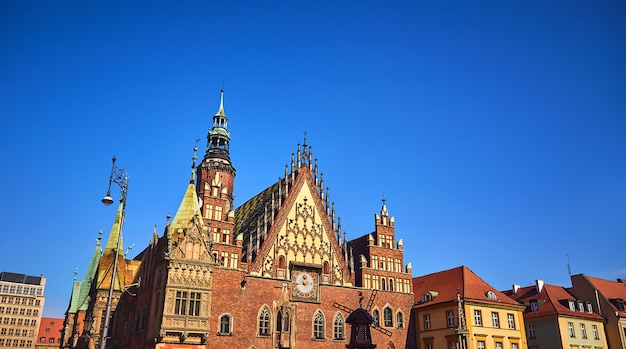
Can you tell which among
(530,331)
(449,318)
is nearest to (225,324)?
(449,318)

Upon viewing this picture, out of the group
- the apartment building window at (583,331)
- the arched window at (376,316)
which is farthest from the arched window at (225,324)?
the apartment building window at (583,331)

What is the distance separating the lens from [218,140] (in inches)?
2630

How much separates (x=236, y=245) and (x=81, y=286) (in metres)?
28.9

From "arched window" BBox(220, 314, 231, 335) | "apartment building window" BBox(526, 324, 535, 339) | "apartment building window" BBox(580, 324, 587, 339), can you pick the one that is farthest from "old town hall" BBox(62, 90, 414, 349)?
"apartment building window" BBox(580, 324, 587, 339)

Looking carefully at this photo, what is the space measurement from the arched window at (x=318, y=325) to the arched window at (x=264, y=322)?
4.65 meters

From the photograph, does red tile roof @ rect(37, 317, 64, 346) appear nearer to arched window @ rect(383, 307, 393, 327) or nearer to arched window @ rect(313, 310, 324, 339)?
arched window @ rect(313, 310, 324, 339)

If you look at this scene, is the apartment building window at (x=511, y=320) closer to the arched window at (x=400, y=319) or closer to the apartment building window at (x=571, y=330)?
the apartment building window at (x=571, y=330)

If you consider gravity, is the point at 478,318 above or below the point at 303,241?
below

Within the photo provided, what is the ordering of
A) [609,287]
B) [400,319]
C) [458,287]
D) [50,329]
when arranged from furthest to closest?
[50,329], [609,287], [458,287], [400,319]

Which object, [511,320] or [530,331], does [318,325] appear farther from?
[530,331]

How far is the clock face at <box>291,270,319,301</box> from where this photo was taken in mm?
47375

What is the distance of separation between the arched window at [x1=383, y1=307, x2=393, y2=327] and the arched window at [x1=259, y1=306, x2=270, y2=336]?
40.6 feet

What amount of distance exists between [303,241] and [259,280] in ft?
20.4

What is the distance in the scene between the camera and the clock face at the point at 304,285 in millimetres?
47375
